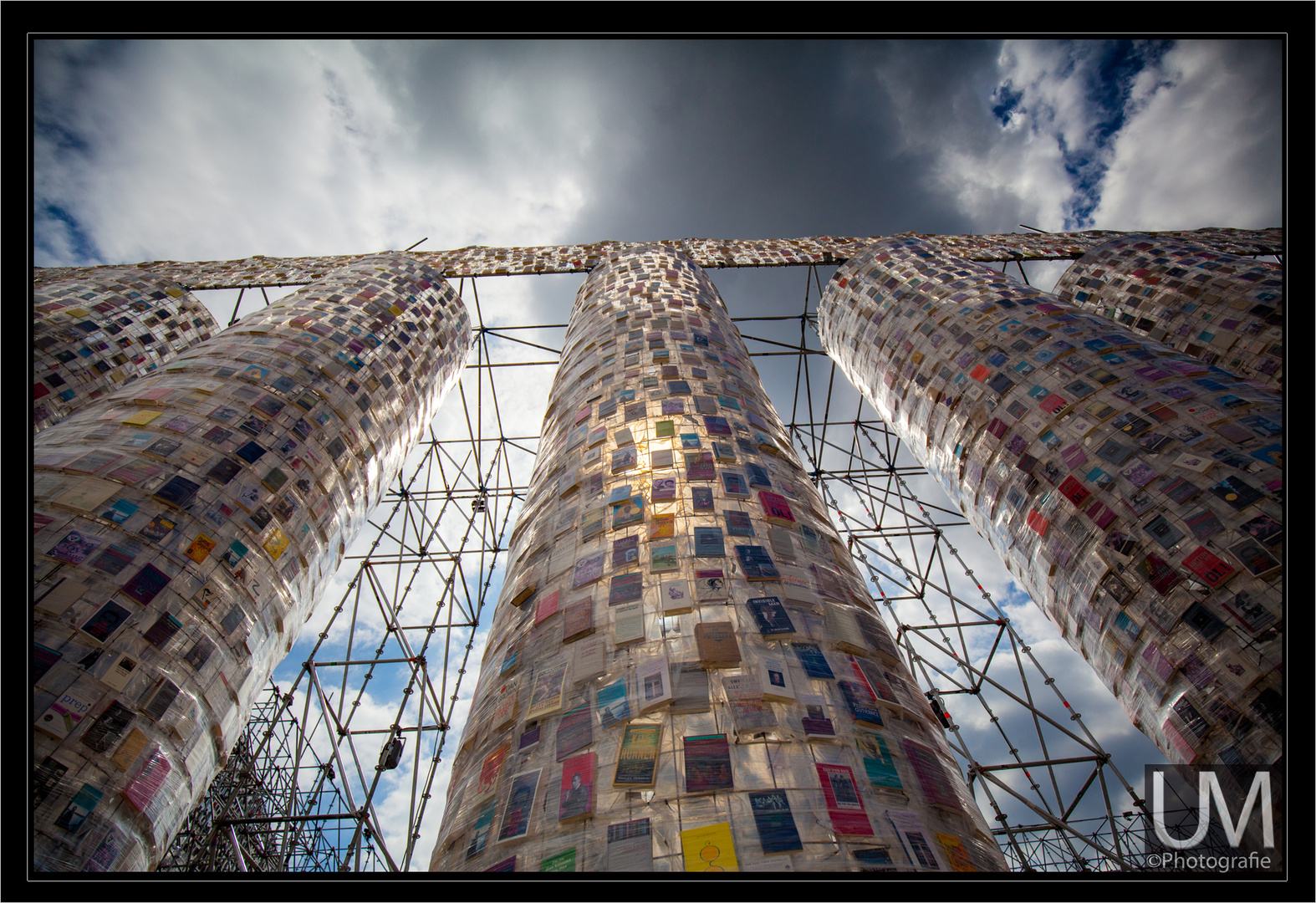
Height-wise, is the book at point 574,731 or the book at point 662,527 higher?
the book at point 662,527

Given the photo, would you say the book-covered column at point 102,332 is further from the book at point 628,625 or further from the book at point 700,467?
the book at point 628,625

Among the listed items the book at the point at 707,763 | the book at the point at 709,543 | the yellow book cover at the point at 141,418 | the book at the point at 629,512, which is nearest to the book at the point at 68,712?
the yellow book cover at the point at 141,418

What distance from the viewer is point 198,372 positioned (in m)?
5.26

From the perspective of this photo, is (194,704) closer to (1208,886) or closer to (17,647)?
(17,647)

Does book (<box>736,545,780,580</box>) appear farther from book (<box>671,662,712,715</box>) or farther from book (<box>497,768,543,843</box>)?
book (<box>497,768,543,843</box>)

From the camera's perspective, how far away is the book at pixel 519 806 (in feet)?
6.53

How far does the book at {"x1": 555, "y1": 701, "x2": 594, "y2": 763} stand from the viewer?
2.22 metres

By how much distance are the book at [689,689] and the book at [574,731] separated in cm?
33

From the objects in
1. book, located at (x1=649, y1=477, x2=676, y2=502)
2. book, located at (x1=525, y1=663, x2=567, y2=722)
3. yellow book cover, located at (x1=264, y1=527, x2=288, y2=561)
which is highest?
yellow book cover, located at (x1=264, y1=527, x2=288, y2=561)

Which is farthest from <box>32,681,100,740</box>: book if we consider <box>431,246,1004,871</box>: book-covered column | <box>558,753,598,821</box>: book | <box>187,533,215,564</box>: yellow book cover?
<box>558,753,598,821</box>: book

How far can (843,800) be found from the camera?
1.94 meters

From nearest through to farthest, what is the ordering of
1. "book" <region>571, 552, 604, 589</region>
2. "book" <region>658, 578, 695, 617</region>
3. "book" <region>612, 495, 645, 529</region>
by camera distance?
"book" <region>658, 578, 695, 617</region>, "book" <region>571, 552, 604, 589</region>, "book" <region>612, 495, 645, 529</region>

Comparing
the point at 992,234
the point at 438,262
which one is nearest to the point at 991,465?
the point at 992,234

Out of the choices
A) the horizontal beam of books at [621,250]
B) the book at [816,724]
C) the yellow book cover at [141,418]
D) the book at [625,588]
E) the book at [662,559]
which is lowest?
the book at [816,724]
